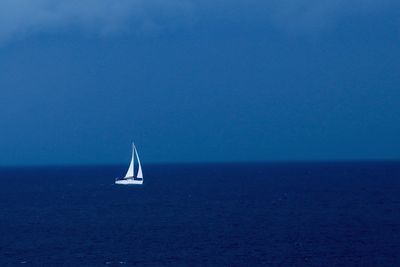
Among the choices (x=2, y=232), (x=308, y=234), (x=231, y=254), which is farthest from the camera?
(x=2, y=232)

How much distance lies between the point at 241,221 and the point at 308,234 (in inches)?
610

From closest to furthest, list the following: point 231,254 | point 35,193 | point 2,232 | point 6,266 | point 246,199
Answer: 1. point 6,266
2. point 231,254
3. point 2,232
4. point 246,199
5. point 35,193

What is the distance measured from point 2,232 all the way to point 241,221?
105ft

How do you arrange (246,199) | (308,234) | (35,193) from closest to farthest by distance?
1. (308,234)
2. (246,199)
3. (35,193)

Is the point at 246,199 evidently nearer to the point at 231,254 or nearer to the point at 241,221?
the point at 241,221

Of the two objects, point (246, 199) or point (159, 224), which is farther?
point (246, 199)

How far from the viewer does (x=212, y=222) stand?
3898 inches

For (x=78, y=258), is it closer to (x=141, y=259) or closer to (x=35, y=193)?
(x=141, y=259)

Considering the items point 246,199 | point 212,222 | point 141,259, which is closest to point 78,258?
point 141,259

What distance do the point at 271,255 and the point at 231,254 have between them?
4076 mm

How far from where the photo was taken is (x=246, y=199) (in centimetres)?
13775

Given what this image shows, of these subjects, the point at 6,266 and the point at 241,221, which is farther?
the point at 241,221

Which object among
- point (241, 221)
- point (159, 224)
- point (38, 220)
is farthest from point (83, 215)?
point (241, 221)

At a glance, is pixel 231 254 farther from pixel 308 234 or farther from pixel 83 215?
pixel 83 215
